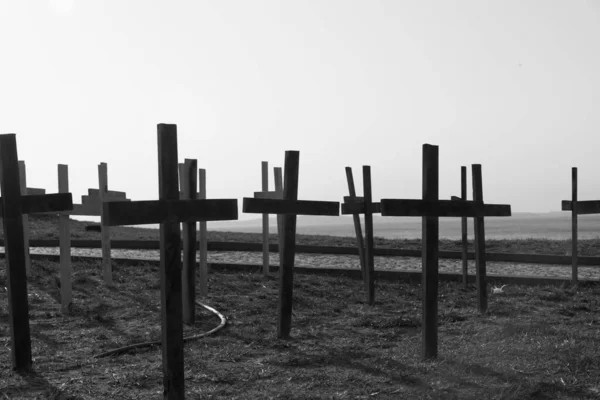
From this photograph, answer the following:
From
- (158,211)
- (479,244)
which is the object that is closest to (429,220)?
(158,211)

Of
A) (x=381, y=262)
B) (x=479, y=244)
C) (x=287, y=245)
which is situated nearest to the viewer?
(x=287, y=245)

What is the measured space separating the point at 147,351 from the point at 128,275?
723 centimetres

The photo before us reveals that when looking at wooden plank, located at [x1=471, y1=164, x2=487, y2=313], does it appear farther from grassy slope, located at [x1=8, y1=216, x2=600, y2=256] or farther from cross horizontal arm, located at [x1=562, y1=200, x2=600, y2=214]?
grassy slope, located at [x1=8, y1=216, x2=600, y2=256]

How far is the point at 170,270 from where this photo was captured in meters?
5.93

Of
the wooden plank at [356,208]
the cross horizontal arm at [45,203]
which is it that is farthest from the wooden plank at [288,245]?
the wooden plank at [356,208]

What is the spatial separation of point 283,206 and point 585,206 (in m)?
7.50

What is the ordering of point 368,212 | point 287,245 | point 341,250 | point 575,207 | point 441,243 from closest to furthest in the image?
point 287,245
point 368,212
point 575,207
point 341,250
point 441,243

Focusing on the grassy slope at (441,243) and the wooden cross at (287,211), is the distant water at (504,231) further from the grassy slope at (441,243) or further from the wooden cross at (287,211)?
the wooden cross at (287,211)

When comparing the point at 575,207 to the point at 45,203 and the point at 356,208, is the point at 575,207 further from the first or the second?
the point at 45,203

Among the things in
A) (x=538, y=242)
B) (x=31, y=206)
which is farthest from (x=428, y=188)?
(x=538, y=242)

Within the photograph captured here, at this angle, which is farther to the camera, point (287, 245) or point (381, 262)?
point (381, 262)

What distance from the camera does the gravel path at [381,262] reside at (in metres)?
15.9

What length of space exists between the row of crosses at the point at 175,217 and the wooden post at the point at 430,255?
11 millimetres

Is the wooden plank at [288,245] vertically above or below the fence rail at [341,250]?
above
